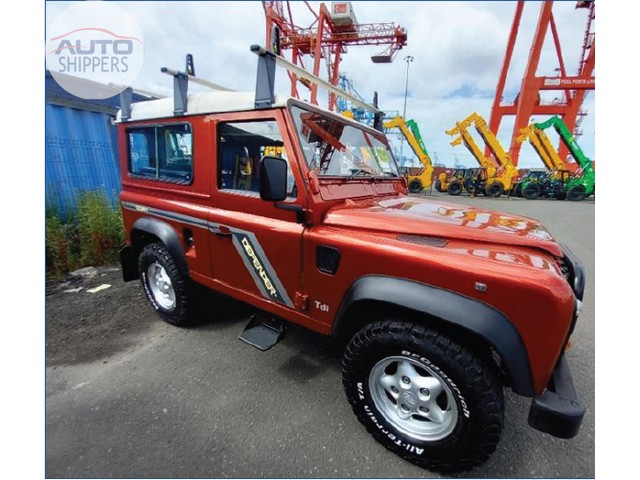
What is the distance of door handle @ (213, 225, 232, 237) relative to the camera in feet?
7.74

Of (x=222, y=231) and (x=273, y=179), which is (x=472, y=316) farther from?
(x=222, y=231)

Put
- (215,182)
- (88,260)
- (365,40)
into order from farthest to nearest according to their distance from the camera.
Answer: (88,260) → (365,40) → (215,182)

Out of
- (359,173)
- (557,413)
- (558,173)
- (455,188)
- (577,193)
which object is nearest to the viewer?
(557,413)

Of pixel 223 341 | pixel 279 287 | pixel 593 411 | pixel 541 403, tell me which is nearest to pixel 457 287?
pixel 541 403

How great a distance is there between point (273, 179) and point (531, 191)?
21147 millimetres

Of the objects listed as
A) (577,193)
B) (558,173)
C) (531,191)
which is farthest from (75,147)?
(577,193)

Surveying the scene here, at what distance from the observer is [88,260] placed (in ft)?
15.2

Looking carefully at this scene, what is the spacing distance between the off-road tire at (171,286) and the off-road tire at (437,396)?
1.78 metres

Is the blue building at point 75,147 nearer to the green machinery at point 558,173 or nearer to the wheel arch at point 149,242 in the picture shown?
the wheel arch at point 149,242

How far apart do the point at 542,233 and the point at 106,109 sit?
23.5ft

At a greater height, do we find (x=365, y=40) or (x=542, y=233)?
(x=365, y=40)

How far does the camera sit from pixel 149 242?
10.8 feet

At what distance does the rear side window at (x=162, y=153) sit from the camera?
2.62 meters

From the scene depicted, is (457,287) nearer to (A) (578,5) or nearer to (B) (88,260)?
(A) (578,5)
